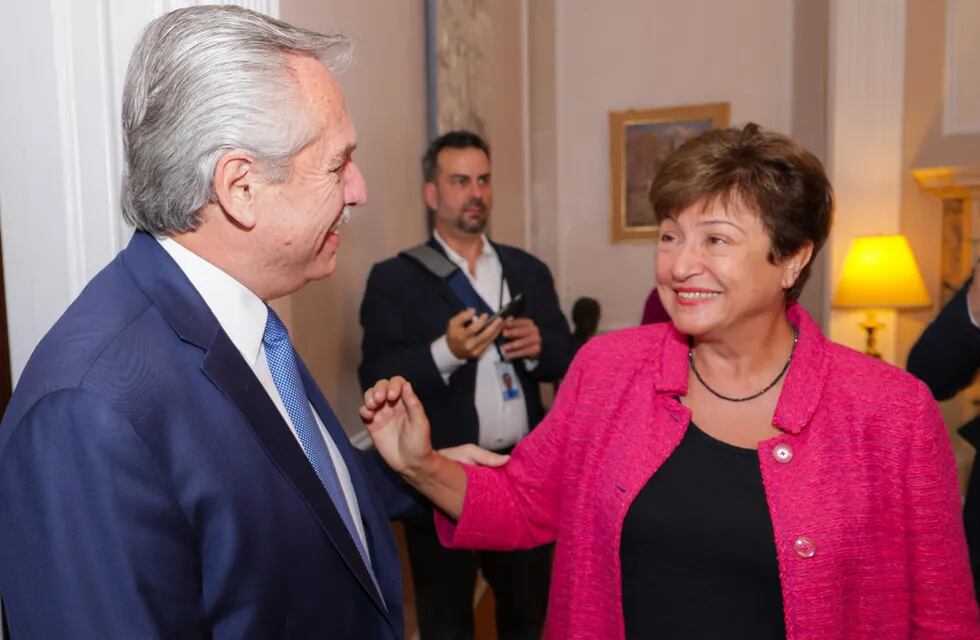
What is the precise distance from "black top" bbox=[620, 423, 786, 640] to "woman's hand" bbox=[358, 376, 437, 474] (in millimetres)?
409

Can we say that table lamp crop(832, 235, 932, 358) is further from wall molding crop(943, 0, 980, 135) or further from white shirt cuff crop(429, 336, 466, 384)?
white shirt cuff crop(429, 336, 466, 384)

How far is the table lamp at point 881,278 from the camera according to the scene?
4.48 metres

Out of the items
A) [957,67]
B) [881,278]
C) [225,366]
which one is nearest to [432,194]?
[225,366]

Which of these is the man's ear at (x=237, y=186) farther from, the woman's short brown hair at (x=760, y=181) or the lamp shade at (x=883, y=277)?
the lamp shade at (x=883, y=277)

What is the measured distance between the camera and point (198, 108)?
1022mm

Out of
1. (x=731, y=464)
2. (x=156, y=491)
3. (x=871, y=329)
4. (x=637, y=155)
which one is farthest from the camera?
(x=637, y=155)

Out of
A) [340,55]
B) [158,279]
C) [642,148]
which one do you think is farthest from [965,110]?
[158,279]

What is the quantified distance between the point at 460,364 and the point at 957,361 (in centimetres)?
133

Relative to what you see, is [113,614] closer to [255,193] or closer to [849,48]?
[255,193]

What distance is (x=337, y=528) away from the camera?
110 centimetres

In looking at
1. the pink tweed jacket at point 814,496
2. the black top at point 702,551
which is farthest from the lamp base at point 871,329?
the black top at point 702,551

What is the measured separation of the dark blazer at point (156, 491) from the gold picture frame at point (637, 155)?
5.08 meters

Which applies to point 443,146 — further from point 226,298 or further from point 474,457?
point 226,298

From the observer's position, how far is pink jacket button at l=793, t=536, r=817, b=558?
138cm
